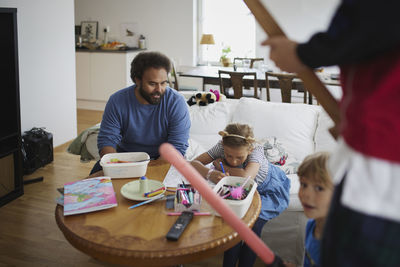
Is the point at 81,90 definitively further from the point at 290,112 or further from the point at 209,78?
the point at 290,112

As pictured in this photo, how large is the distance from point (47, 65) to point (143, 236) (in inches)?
124

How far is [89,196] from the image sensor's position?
5.18ft

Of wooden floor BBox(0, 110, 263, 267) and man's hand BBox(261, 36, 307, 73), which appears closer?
man's hand BBox(261, 36, 307, 73)

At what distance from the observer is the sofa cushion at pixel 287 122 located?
9.27 feet

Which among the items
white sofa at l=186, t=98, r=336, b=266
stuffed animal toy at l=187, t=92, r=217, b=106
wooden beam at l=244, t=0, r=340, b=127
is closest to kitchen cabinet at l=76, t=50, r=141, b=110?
stuffed animal toy at l=187, t=92, r=217, b=106

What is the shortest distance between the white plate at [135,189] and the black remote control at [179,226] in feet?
0.68

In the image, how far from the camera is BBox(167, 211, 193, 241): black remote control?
131 cm

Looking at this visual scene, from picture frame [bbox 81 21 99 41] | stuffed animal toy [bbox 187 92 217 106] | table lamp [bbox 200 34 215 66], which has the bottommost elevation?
stuffed animal toy [bbox 187 92 217 106]

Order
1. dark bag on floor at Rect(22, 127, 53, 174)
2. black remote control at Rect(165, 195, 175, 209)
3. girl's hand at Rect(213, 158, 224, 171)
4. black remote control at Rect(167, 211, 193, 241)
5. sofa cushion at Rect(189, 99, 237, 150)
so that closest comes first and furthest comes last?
black remote control at Rect(167, 211, 193, 241) < black remote control at Rect(165, 195, 175, 209) < girl's hand at Rect(213, 158, 224, 171) < sofa cushion at Rect(189, 99, 237, 150) < dark bag on floor at Rect(22, 127, 53, 174)

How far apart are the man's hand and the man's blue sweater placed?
1519 mm

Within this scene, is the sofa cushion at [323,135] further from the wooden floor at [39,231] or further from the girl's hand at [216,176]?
the girl's hand at [216,176]

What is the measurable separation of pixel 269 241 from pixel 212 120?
3.59 feet

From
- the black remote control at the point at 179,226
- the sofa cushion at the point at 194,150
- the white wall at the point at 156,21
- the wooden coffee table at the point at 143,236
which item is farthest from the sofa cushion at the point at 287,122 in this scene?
the white wall at the point at 156,21

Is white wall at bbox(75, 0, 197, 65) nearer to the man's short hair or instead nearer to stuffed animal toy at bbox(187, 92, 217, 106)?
stuffed animal toy at bbox(187, 92, 217, 106)
